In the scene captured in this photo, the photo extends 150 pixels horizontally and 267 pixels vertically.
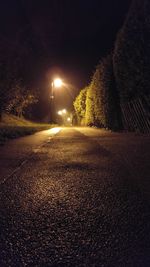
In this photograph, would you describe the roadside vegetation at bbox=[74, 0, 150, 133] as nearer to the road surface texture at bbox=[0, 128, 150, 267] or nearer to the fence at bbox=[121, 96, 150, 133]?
the fence at bbox=[121, 96, 150, 133]

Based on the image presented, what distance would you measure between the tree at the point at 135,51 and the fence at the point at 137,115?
390 millimetres

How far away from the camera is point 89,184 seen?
160 inches

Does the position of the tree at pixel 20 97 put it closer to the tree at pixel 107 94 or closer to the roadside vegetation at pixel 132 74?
the tree at pixel 107 94

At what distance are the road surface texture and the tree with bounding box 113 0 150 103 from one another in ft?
26.6

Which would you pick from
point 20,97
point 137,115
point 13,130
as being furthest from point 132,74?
point 20,97

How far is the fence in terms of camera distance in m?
12.7

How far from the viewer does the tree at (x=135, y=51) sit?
12.3m

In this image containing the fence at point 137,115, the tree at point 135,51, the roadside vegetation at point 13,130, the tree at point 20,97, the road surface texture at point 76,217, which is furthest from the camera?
the tree at point 20,97

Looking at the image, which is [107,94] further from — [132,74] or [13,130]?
[13,130]

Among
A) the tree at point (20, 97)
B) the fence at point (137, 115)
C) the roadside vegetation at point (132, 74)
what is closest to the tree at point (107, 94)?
the roadside vegetation at point (132, 74)

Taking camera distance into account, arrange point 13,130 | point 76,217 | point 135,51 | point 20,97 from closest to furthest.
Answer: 1. point 76,217
2. point 135,51
3. point 13,130
4. point 20,97

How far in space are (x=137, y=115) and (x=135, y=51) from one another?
299 cm

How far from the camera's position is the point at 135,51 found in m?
12.9

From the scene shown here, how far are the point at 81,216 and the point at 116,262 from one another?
0.93 metres
